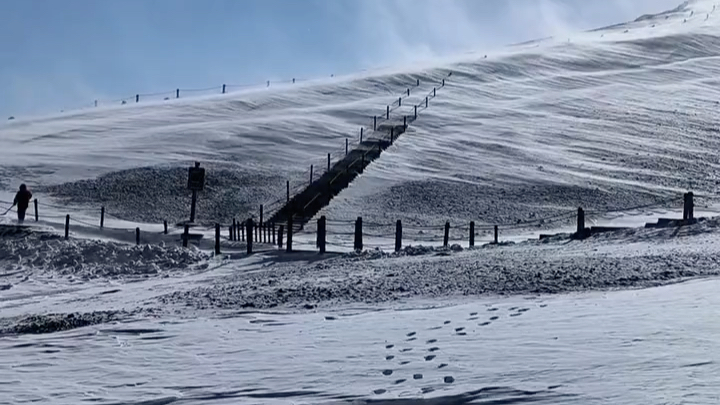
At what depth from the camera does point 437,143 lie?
58.0m

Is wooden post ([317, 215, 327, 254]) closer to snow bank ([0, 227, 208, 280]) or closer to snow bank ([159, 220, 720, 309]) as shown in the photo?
snow bank ([0, 227, 208, 280])

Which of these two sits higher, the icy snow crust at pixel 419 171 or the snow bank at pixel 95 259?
the icy snow crust at pixel 419 171

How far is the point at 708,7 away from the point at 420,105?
247 feet

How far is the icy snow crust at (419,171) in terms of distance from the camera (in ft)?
54.5

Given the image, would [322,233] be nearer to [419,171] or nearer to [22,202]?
[22,202]

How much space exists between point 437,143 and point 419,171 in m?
8.61

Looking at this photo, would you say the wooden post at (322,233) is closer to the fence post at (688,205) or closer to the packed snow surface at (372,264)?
the packed snow surface at (372,264)

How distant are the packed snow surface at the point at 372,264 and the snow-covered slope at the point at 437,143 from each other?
0.24 m

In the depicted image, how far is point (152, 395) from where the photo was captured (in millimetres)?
9578

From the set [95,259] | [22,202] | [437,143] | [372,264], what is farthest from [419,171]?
[372,264]

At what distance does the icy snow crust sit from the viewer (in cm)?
1662

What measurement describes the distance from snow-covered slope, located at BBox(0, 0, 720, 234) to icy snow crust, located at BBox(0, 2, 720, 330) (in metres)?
0.16

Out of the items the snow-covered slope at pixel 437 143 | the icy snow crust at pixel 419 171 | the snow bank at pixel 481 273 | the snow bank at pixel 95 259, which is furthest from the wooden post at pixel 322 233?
the snow-covered slope at pixel 437 143

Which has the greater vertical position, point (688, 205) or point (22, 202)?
point (688, 205)
